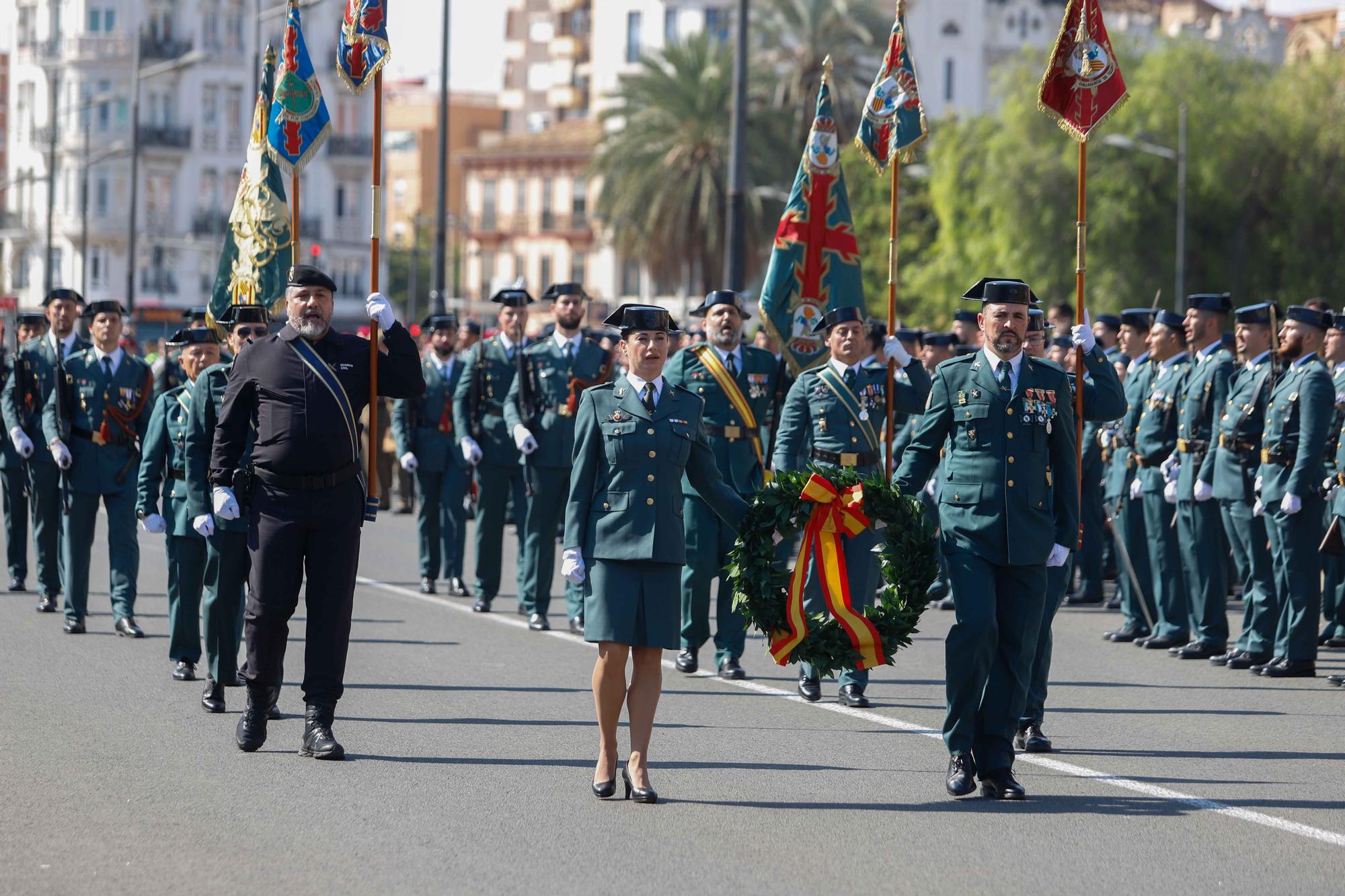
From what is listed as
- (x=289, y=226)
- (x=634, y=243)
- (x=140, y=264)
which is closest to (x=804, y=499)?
(x=289, y=226)

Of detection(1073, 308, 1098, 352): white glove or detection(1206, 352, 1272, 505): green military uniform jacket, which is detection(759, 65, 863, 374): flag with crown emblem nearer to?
detection(1206, 352, 1272, 505): green military uniform jacket

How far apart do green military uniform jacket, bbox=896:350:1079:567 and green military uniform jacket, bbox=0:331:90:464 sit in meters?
7.98

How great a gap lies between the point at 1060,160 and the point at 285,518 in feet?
139

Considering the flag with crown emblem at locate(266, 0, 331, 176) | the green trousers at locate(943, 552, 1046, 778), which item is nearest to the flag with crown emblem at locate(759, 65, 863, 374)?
the flag with crown emblem at locate(266, 0, 331, 176)

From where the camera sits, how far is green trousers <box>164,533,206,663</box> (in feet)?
37.1

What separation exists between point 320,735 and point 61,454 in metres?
5.17

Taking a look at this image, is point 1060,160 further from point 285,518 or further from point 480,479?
point 285,518

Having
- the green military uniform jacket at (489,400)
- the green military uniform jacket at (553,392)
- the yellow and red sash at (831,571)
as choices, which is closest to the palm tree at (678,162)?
the green military uniform jacket at (489,400)

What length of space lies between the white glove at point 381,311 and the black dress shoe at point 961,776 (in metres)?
3.21

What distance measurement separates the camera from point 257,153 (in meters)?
13.1

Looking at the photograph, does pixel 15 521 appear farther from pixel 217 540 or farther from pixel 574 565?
pixel 574 565

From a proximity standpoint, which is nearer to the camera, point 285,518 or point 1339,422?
point 285,518

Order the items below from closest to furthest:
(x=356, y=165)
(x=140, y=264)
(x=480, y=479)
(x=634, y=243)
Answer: (x=480, y=479) < (x=634, y=243) < (x=140, y=264) < (x=356, y=165)

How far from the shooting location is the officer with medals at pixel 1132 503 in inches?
563
